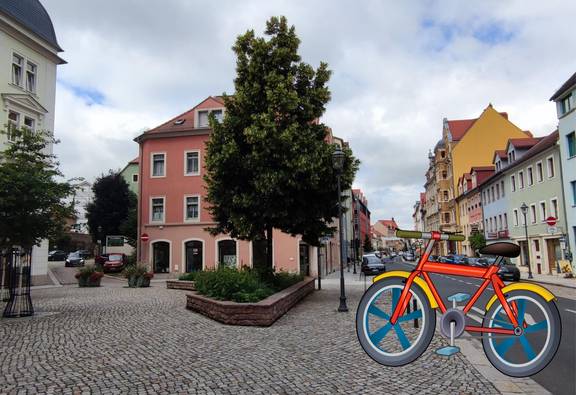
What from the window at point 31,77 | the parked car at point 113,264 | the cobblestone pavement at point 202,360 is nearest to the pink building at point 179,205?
the parked car at point 113,264

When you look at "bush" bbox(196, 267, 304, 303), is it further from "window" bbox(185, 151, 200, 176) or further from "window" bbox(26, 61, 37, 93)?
"window" bbox(185, 151, 200, 176)

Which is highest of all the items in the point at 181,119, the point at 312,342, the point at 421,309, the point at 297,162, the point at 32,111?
the point at 181,119

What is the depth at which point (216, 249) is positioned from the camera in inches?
1650

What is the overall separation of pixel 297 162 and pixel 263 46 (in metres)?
4.79

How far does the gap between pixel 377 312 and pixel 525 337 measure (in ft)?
1.94

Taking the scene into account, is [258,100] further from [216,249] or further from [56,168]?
[216,249]

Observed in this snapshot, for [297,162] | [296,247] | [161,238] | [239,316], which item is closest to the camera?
[239,316]

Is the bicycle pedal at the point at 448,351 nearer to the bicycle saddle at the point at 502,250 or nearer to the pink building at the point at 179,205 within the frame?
the bicycle saddle at the point at 502,250

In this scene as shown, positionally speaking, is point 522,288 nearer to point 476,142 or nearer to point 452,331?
point 452,331

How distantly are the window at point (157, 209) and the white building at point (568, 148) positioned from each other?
34881 mm

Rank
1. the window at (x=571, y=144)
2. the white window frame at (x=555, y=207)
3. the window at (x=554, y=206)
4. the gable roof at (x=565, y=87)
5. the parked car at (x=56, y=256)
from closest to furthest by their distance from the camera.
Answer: the gable roof at (x=565, y=87)
the window at (x=571, y=144)
the white window frame at (x=555, y=207)
the window at (x=554, y=206)
the parked car at (x=56, y=256)

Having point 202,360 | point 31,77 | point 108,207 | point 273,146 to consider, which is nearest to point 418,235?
point 202,360

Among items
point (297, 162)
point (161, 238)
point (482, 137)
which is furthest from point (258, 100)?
point (482, 137)

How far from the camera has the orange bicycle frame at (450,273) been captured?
185cm
